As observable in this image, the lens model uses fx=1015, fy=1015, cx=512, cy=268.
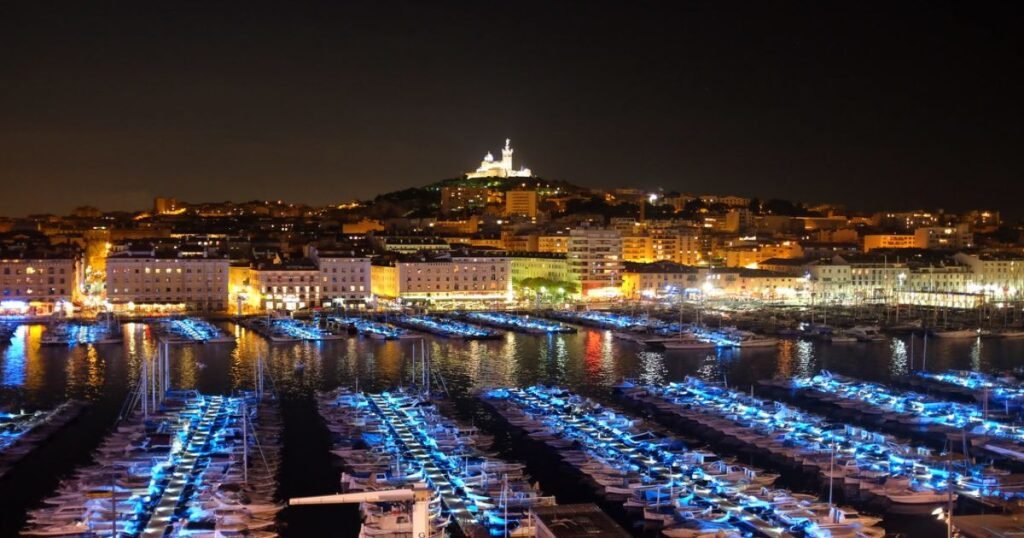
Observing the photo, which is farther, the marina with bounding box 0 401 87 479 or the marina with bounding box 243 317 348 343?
the marina with bounding box 243 317 348 343

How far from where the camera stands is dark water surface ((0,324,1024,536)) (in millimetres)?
13008

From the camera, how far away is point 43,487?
12102 millimetres

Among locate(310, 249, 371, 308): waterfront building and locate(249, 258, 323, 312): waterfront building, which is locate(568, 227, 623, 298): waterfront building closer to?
locate(310, 249, 371, 308): waterfront building

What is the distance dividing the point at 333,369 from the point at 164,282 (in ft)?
50.3

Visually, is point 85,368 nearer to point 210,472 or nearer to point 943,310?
point 210,472

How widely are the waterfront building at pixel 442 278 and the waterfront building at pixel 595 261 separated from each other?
3.22m

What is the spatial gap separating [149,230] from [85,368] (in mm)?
37983

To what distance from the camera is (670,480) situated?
38.6ft

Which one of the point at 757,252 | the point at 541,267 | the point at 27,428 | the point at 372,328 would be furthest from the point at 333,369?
the point at 757,252

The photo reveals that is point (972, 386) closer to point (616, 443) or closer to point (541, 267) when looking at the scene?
point (616, 443)

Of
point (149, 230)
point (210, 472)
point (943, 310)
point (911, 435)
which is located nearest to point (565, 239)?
point (943, 310)

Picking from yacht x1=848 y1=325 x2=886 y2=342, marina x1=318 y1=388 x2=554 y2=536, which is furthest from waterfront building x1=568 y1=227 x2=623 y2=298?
marina x1=318 y1=388 x2=554 y2=536

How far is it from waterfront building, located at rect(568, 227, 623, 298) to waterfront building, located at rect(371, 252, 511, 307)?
127 inches

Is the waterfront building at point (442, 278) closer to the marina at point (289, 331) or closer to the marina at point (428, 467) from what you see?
the marina at point (289, 331)
